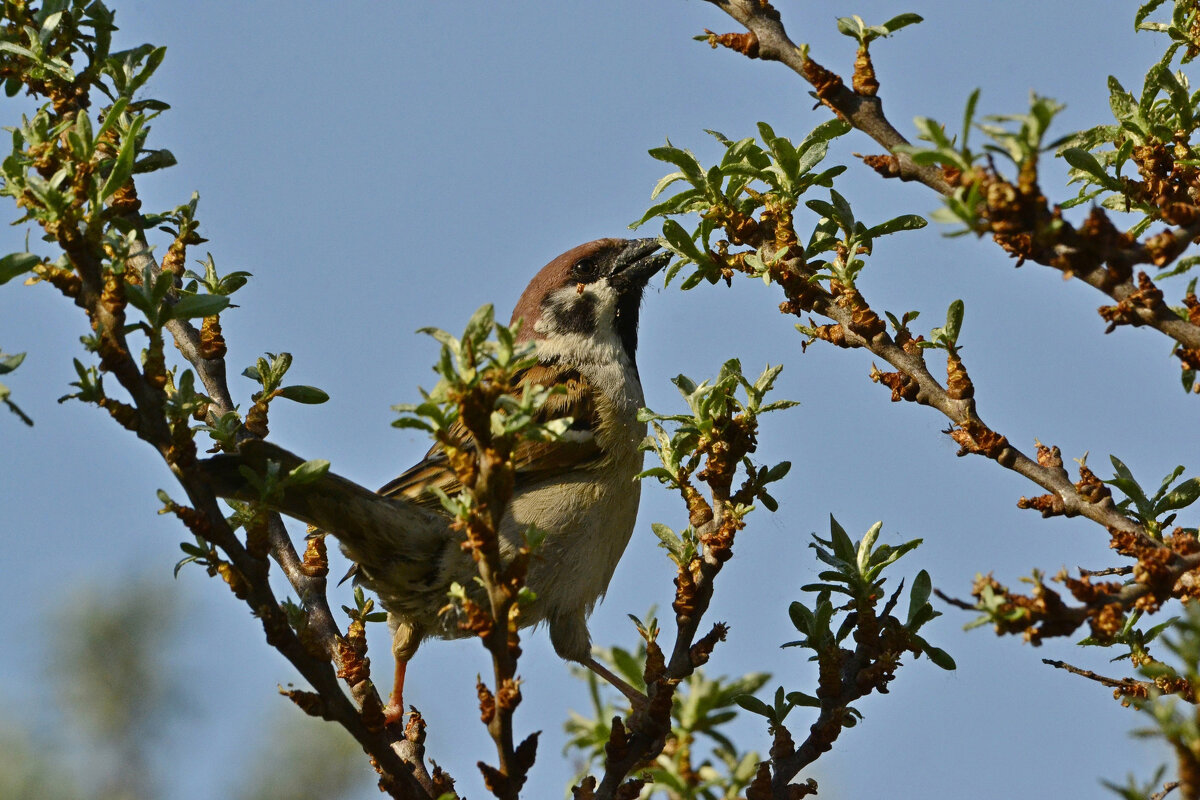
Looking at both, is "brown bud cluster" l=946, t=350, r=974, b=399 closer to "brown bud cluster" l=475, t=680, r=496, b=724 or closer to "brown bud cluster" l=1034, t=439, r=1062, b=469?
"brown bud cluster" l=1034, t=439, r=1062, b=469

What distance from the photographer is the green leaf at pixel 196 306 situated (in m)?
2.32

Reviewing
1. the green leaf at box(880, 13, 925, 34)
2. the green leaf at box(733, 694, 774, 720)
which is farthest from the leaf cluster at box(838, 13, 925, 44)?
the green leaf at box(733, 694, 774, 720)

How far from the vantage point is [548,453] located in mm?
4781

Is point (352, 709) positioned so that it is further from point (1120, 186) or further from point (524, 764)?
point (1120, 186)

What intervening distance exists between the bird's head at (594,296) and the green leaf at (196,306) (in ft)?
11.1

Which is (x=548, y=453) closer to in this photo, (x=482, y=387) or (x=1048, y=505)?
(x=1048, y=505)

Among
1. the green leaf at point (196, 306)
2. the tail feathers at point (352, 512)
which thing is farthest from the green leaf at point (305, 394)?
the green leaf at point (196, 306)

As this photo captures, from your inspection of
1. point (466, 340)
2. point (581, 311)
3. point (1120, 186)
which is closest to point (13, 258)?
point (466, 340)

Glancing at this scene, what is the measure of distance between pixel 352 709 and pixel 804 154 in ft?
5.46

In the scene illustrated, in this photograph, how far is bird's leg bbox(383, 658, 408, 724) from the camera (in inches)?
157

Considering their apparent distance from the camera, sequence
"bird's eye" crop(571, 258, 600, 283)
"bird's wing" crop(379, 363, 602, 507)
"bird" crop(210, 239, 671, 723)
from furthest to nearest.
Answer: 1. "bird's eye" crop(571, 258, 600, 283)
2. "bird's wing" crop(379, 363, 602, 507)
3. "bird" crop(210, 239, 671, 723)

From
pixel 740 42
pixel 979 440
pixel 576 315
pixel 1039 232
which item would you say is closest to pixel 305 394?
pixel 740 42

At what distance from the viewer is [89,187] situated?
2.29 m

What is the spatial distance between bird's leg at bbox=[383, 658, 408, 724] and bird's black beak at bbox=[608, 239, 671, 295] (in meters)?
2.14
